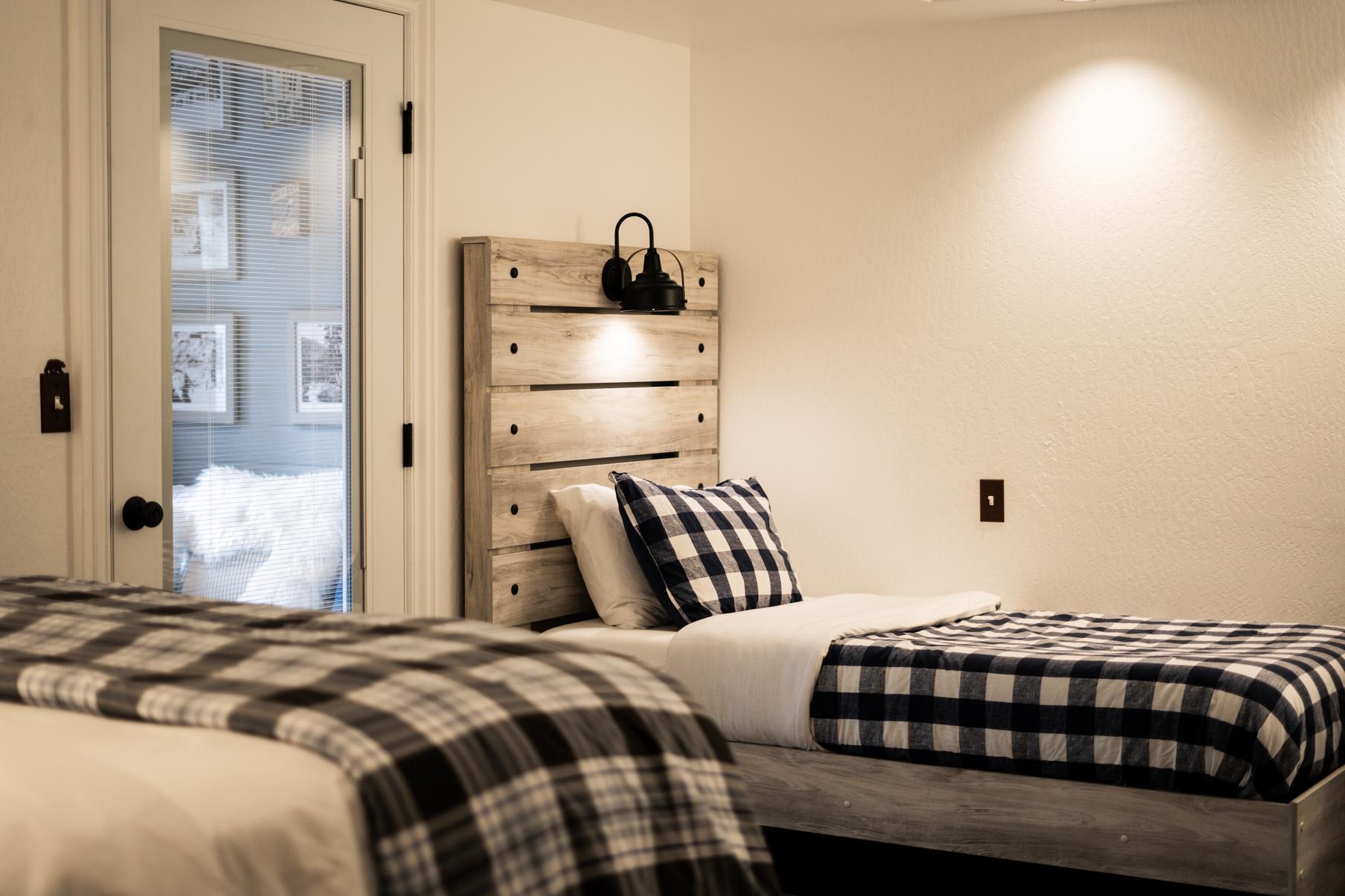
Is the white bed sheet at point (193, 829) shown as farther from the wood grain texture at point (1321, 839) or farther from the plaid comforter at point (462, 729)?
the wood grain texture at point (1321, 839)

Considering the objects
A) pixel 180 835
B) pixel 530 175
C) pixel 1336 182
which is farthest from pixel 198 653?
pixel 1336 182

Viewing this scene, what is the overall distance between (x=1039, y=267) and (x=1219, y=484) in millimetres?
817

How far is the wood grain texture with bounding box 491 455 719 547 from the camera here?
147 inches

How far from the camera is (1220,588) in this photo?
3.83 metres

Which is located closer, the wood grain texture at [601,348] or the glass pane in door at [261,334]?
the glass pane in door at [261,334]

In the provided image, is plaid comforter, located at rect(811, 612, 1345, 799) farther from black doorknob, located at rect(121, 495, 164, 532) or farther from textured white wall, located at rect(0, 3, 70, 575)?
textured white wall, located at rect(0, 3, 70, 575)

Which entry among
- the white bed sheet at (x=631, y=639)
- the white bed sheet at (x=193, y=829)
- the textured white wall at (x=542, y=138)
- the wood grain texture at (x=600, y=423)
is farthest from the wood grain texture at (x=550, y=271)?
the white bed sheet at (x=193, y=829)

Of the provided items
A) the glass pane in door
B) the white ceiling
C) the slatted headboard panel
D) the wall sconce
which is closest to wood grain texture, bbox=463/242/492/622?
the slatted headboard panel

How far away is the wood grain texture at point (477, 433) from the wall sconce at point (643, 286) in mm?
466

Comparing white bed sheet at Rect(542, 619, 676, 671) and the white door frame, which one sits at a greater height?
the white door frame

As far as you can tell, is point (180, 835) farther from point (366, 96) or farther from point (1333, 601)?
point (1333, 601)

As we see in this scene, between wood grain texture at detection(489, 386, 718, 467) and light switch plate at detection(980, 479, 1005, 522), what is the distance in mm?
916

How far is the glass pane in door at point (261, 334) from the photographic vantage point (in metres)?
3.18

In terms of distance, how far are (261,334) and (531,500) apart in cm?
90
